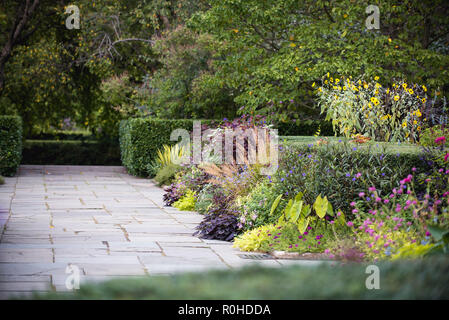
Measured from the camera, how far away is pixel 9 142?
539 inches

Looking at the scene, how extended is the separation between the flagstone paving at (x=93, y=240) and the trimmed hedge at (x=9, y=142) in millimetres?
2678

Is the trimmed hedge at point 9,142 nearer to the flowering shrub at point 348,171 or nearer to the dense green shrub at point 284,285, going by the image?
the flowering shrub at point 348,171

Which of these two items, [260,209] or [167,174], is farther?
[167,174]

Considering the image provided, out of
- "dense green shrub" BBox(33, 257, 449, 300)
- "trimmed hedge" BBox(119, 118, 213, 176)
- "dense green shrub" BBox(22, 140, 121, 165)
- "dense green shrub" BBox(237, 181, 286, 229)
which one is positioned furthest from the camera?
"dense green shrub" BBox(22, 140, 121, 165)

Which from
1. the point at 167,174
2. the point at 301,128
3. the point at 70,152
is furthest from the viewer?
the point at 70,152

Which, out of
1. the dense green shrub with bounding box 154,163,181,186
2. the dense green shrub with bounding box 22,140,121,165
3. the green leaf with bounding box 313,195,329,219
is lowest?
the dense green shrub with bounding box 22,140,121,165

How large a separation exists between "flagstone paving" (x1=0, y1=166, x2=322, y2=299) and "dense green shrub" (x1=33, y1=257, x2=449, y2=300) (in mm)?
1201

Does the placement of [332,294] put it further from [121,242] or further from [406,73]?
[406,73]

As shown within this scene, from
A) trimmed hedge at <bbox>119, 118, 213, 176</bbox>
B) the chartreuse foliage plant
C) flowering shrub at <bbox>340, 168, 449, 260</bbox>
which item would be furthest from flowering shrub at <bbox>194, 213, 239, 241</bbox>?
trimmed hedge at <bbox>119, 118, 213, 176</bbox>

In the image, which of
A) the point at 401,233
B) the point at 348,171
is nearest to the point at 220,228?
the point at 348,171

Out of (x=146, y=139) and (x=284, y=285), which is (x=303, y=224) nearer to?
(x=284, y=285)

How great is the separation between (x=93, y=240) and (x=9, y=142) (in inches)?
339

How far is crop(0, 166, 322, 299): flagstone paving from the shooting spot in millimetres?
4594

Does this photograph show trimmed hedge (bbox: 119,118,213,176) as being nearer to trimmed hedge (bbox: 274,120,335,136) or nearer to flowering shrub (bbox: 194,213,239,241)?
trimmed hedge (bbox: 274,120,335,136)
